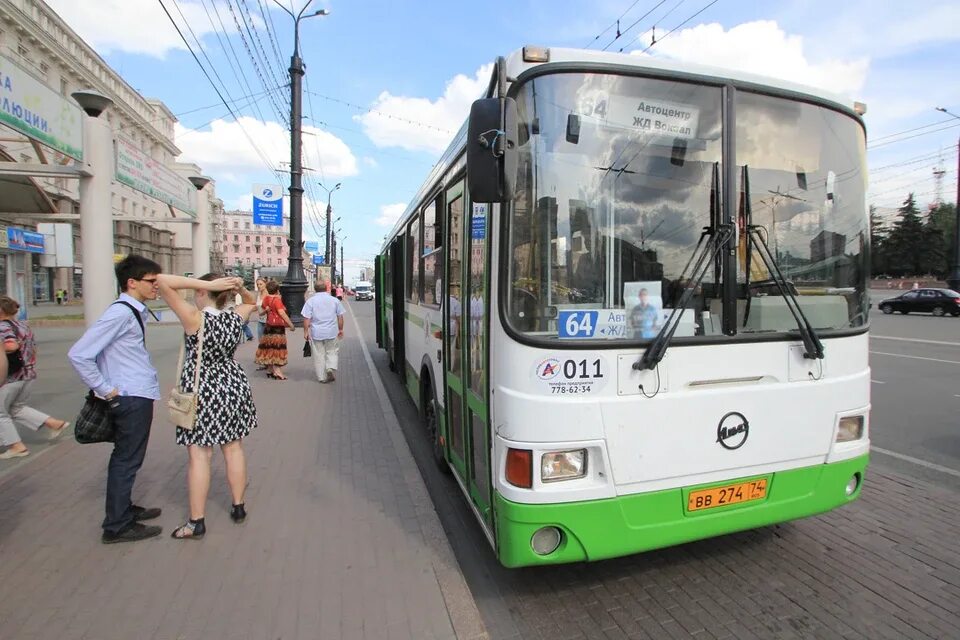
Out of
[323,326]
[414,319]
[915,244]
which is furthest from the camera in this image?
[915,244]

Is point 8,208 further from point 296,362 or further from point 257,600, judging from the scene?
point 257,600

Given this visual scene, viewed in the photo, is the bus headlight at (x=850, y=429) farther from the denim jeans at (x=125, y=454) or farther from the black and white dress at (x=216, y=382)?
the denim jeans at (x=125, y=454)

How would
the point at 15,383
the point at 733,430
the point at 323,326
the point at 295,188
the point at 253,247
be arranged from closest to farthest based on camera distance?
the point at 733,430
the point at 15,383
the point at 323,326
the point at 295,188
the point at 253,247

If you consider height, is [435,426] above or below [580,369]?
below

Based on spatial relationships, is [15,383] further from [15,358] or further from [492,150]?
[492,150]

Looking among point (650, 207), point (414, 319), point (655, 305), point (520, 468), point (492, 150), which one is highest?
point (492, 150)

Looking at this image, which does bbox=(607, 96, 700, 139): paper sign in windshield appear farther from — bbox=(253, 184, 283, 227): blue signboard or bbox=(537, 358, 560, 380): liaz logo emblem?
bbox=(253, 184, 283, 227): blue signboard

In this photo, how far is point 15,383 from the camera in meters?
5.39

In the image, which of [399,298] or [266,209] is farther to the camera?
[266,209]

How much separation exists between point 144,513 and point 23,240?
3641cm

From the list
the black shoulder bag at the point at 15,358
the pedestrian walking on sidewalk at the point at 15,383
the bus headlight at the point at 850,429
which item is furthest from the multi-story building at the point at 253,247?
the bus headlight at the point at 850,429

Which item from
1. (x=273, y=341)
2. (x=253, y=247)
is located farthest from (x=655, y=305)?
(x=253, y=247)

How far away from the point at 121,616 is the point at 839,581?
3919mm

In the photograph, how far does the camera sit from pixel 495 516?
2879mm
